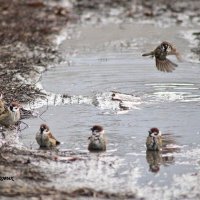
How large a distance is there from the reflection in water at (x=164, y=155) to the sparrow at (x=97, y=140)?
0.52 m

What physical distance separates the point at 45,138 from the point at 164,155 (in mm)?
1361

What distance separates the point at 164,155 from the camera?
9.41m

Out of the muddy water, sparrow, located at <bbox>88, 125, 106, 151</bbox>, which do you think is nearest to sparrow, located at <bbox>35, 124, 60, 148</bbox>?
the muddy water

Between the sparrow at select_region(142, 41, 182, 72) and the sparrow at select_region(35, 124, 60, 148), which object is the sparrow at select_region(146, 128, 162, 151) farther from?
the sparrow at select_region(142, 41, 182, 72)

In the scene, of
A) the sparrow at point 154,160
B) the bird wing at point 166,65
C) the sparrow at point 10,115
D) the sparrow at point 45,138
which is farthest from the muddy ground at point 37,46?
the bird wing at point 166,65

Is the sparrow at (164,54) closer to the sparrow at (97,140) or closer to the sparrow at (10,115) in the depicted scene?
the sparrow at (10,115)

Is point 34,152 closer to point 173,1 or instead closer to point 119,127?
point 119,127

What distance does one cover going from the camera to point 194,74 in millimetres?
13875

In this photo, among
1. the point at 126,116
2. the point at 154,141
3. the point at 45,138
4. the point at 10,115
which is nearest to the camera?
the point at 154,141

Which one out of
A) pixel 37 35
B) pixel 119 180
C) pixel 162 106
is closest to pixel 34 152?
pixel 119 180

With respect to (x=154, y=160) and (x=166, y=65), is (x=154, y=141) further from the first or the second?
(x=166, y=65)

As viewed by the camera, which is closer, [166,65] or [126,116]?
[126,116]

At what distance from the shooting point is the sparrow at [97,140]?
9.41m

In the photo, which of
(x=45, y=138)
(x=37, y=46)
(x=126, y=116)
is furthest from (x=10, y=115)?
(x=37, y=46)
